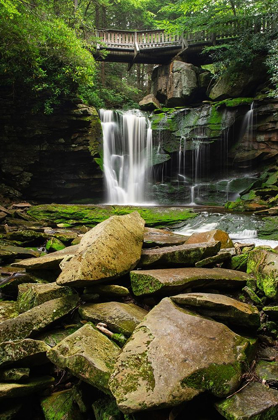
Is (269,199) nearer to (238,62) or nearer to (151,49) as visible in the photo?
(238,62)

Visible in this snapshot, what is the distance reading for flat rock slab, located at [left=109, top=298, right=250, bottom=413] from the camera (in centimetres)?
182

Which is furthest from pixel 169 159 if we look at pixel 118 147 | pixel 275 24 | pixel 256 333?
pixel 256 333

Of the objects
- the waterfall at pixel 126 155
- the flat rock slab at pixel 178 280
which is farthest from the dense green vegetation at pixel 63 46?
the flat rock slab at pixel 178 280

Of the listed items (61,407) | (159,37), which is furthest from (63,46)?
(61,407)

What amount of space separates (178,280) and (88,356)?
1.20 metres

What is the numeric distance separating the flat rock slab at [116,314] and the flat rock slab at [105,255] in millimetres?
276

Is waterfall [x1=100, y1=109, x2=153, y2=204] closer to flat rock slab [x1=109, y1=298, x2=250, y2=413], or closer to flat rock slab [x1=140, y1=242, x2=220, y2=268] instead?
flat rock slab [x1=140, y1=242, x2=220, y2=268]

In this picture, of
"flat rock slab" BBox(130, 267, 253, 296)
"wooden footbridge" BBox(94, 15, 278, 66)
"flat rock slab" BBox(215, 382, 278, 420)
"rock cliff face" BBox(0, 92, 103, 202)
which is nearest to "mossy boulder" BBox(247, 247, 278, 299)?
"flat rock slab" BBox(130, 267, 253, 296)

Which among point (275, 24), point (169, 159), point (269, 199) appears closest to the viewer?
point (269, 199)

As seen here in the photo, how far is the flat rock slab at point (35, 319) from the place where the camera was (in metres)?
2.68

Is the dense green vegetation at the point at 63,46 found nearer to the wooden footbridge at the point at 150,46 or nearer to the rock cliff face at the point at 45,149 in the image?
the rock cliff face at the point at 45,149

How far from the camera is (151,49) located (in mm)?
18203

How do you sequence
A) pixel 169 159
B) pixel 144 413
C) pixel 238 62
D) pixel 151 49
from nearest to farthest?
pixel 144 413 < pixel 238 62 < pixel 169 159 < pixel 151 49

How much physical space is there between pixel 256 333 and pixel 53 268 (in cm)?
285
